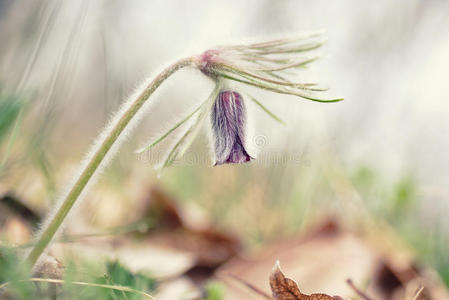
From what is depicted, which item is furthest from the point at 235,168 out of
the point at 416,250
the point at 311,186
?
the point at 416,250

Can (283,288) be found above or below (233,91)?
below

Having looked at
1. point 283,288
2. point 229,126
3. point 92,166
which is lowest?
point 283,288

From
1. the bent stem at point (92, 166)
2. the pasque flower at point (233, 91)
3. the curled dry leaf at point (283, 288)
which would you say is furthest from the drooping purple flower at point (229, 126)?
the curled dry leaf at point (283, 288)

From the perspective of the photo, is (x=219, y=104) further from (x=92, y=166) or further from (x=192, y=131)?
(x=92, y=166)

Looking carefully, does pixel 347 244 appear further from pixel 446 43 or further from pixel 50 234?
pixel 446 43

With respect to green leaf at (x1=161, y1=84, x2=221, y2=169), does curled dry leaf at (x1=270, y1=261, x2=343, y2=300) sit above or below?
below

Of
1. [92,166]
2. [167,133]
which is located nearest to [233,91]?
[167,133]

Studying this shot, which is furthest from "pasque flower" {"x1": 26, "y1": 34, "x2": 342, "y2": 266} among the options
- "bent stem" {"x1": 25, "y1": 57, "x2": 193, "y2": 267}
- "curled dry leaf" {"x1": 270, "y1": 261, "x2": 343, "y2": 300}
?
"curled dry leaf" {"x1": 270, "y1": 261, "x2": 343, "y2": 300}

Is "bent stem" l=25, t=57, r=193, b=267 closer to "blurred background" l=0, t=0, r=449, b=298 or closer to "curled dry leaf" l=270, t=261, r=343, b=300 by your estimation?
"blurred background" l=0, t=0, r=449, b=298
